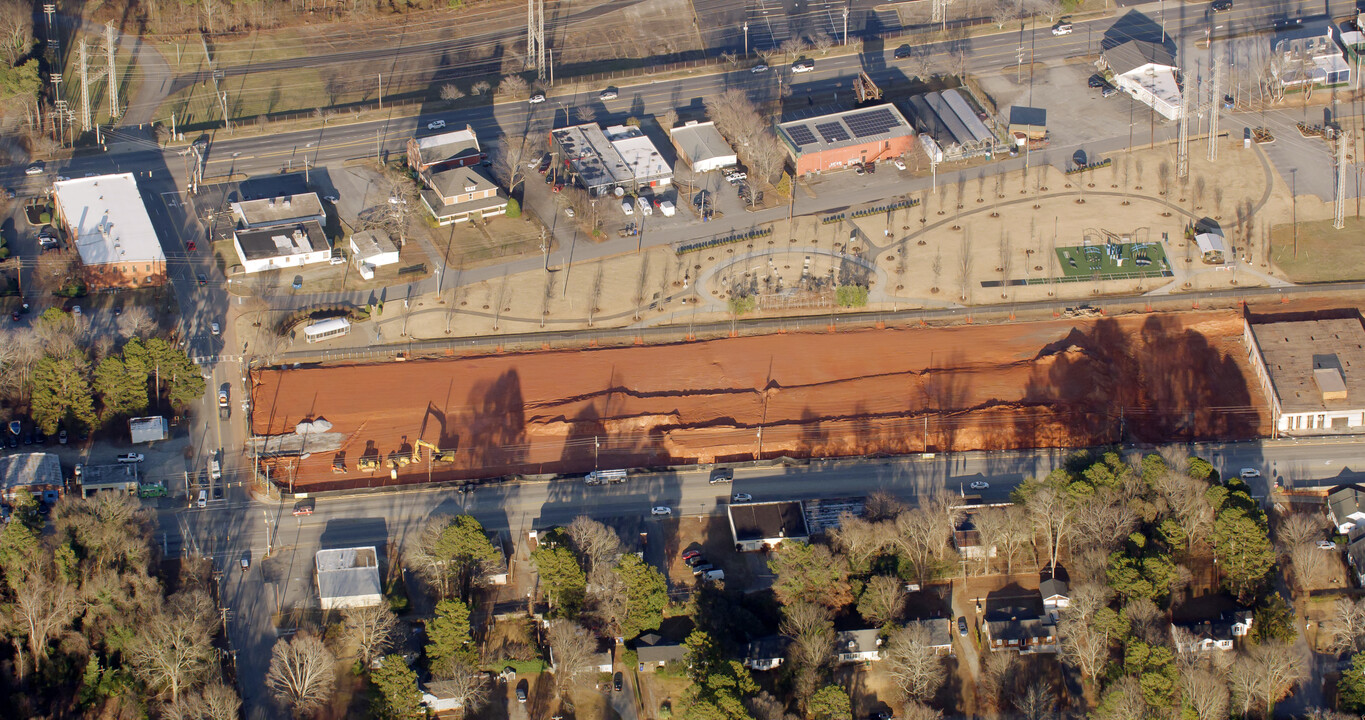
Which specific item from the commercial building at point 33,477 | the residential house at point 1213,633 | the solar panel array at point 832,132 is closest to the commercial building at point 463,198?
the solar panel array at point 832,132

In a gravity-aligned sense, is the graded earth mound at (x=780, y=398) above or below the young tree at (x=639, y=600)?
above

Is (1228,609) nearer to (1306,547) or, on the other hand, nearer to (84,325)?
(1306,547)

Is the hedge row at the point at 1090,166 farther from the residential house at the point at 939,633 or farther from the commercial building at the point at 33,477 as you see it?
the commercial building at the point at 33,477

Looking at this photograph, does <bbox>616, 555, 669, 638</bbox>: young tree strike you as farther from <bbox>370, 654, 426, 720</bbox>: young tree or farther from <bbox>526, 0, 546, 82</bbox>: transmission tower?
<bbox>526, 0, 546, 82</bbox>: transmission tower

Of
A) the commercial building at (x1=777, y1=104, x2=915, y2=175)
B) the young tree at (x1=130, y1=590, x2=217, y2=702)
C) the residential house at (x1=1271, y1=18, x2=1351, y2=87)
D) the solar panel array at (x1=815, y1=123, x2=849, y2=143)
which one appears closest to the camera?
the young tree at (x1=130, y1=590, x2=217, y2=702)

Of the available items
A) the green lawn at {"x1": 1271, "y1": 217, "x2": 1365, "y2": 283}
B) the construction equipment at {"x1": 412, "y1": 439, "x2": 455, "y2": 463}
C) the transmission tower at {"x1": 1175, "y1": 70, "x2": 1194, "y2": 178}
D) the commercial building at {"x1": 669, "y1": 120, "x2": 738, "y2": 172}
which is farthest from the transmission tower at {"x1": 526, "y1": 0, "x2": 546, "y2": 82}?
the green lawn at {"x1": 1271, "y1": 217, "x2": 1365, "y2": 283}

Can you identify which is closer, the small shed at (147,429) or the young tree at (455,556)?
the young tree at (455,556)
